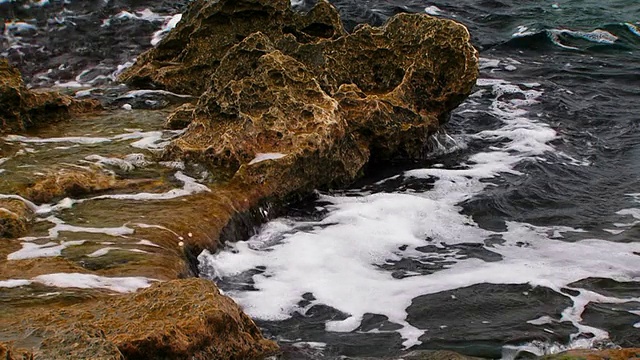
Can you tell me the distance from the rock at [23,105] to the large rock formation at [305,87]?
4.91ft

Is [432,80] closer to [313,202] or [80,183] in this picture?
[313,202]

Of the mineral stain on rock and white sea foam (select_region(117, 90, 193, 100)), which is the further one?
white sea foam (select_region(117, 90, 193, 100))

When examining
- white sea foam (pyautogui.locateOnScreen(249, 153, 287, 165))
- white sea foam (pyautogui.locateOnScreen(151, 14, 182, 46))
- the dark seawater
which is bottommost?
the dark seawater

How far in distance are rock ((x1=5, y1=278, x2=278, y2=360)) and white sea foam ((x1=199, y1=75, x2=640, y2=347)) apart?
47.5 inches

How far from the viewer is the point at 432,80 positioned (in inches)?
377

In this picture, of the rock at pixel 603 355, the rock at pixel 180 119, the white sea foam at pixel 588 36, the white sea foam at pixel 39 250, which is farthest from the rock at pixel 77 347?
the white sea foam at pixel 588 36

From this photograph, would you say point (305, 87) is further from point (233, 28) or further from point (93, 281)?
point (93, 281)

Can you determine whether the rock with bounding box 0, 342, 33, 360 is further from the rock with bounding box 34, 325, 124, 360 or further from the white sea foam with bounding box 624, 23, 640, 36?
the white sea foam with bounding box 624, 23, 640, 36

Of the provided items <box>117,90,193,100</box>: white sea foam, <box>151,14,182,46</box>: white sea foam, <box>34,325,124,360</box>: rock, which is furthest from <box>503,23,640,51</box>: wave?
<box>34,325,124,360</box>: rock

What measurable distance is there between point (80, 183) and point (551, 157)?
574cm

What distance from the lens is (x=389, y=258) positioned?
22.4ft

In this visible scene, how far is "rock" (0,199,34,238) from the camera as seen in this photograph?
5.95m

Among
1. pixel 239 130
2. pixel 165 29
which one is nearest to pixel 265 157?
pixel 239 130

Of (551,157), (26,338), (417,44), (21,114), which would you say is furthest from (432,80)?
(26,338)
